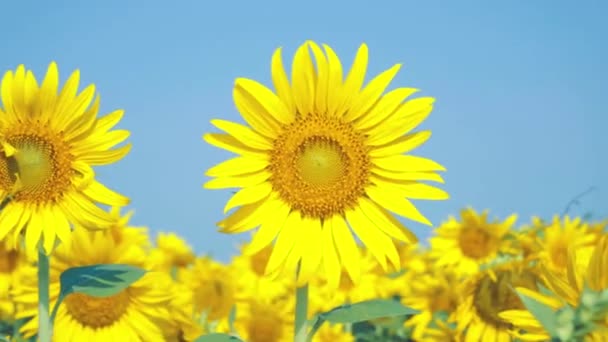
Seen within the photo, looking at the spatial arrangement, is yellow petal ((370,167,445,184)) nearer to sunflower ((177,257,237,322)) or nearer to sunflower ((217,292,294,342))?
sunflower ((217,292,294,342))

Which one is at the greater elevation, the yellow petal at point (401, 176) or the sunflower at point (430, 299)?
the sunflower at point (430, 299)

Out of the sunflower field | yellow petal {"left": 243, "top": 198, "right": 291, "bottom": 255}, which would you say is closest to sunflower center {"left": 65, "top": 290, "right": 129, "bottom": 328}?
the sunflower field

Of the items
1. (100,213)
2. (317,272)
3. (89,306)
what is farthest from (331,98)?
(89,306)

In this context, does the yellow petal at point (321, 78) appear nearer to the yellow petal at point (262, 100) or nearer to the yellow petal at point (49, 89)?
the yellow petal at point (262, 100)

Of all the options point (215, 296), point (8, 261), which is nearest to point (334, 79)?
point (8, 261)

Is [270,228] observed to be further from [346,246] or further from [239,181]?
[346,246]

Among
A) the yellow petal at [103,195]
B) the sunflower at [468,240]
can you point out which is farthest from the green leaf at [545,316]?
the sunflower at [468,240]
